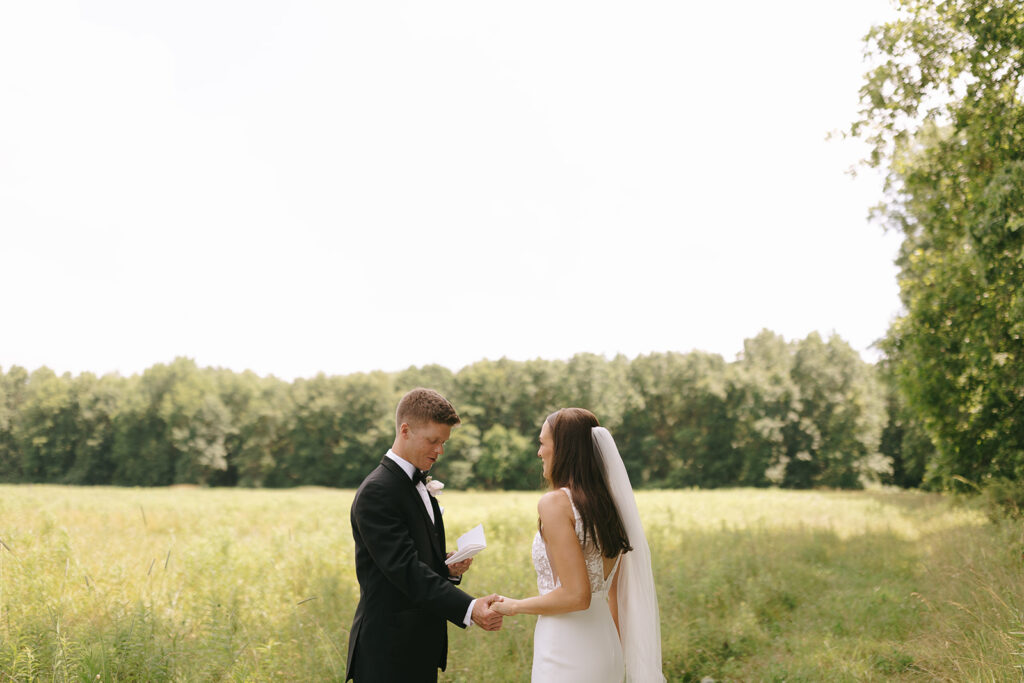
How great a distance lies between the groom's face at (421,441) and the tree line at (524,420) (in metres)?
56.8

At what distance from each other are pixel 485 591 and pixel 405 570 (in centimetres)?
589

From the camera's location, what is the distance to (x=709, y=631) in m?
8.36

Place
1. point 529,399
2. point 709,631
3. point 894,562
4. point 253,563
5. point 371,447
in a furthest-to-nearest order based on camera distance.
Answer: point 529,399 < point 371,447 < point 894,562 < point 253,563 < point 709,631

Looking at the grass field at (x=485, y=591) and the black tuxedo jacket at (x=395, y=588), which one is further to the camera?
the grass field at (x=485, y=591)

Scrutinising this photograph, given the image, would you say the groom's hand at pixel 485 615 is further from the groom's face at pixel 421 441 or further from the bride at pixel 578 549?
the groom's face at pixel 421 441

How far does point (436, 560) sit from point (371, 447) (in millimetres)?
65776

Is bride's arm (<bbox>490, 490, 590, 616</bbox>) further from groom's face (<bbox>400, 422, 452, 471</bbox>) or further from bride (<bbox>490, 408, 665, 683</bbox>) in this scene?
groom's face (<bbox>400, 422, 452, 471</bbox>)

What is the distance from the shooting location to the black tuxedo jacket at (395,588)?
3.67 metres

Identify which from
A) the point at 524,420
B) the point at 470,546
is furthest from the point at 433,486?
the point at 524,420

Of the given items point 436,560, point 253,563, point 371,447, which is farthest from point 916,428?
point 371,447

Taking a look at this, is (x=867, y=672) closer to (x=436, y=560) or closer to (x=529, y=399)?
(x=436, y=560)

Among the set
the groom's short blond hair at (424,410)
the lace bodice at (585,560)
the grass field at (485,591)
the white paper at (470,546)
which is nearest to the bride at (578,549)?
the lace bodice at (585,560)

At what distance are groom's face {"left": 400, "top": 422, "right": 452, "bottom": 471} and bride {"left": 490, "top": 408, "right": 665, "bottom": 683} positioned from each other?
0.68 m

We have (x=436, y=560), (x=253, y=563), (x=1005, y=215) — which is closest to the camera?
(x=436, y=560)
